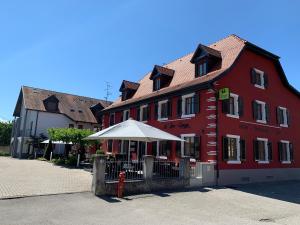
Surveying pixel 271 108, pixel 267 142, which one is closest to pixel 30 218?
pixel 267 142

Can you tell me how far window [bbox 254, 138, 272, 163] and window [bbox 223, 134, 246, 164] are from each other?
5.00 ft

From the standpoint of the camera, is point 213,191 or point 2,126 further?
point 2,126

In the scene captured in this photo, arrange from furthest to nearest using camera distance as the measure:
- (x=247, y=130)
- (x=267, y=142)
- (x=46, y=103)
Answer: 1. (x=46, y=103)
2. (x=267, y=142)
3. (x=247, y=130)

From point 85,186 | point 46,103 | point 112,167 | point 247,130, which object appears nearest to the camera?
point 112,167

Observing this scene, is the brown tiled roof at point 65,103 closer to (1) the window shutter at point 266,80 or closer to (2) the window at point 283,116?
(1) the window shutter at point 266,80

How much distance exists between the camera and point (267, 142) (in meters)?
20.4

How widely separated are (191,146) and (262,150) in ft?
18.7

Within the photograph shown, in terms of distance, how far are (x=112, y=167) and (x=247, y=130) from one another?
1064 centimetres

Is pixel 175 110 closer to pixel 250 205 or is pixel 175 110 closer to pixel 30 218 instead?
pixel 250 205

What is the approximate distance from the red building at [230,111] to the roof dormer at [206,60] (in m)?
0.07

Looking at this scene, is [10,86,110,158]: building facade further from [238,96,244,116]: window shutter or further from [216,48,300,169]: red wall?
[238,96,244,116]: window shutter

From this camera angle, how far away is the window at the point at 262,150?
19.4 metres

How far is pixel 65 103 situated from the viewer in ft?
139

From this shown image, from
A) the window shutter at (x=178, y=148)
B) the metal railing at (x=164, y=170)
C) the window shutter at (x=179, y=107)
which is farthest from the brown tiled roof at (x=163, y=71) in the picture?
the metal railing at (x=164, y=170)
